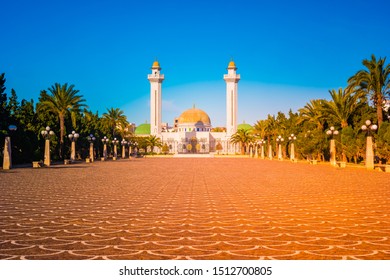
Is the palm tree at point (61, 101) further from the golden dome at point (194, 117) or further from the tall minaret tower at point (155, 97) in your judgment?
the golden dome at point (194, 117)

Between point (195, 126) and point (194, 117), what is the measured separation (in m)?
3.71

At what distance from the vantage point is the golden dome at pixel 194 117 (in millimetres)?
130500

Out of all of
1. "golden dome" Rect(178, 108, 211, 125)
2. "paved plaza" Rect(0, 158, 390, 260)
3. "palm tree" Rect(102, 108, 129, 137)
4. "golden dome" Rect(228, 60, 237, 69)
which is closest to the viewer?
"paved plaza" Rect(0, 158, 390, 260)

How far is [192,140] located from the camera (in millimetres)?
121000

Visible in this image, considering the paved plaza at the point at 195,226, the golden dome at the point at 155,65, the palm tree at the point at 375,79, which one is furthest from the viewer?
the golden dome at the point at 155,65

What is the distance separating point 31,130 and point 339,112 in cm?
2521

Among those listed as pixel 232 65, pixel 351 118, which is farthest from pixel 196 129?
pixel 351 118

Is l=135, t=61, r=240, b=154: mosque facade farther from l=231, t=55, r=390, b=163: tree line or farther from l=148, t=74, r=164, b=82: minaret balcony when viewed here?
l=231, t=55, r=390, b=163: tree line

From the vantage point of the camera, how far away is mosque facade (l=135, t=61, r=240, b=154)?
11144 centimetres

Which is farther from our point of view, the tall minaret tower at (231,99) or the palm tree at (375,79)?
the tall minaret tower at (231,99)

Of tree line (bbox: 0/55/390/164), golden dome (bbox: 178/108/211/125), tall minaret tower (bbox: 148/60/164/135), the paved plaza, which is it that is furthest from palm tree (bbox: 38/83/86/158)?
golden dome (bbox: 178/108/211/125)

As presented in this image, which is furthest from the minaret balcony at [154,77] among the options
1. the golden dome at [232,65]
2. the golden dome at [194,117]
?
the golden dome at [194,117]

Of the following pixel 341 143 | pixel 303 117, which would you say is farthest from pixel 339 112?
pixel 303 117
